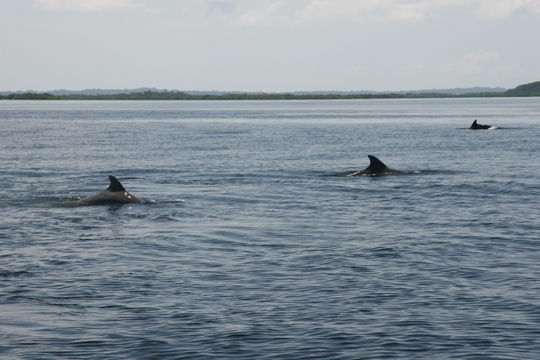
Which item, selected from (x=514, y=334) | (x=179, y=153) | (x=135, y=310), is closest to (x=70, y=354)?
(x=135, y=310)

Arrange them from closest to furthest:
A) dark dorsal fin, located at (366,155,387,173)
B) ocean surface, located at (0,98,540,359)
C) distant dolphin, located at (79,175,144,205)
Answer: ocean surface, located at (0,98,540,359) → distant dolphin, located at (79,175,144,205) → dark dorsal fin, located at (366,155,387,173)

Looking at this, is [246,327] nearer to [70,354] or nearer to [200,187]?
[70,354]

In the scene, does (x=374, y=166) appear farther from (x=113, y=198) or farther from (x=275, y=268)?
Answer: (x=275, y=268)

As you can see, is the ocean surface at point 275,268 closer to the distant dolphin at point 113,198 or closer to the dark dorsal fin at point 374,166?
the distant dolphin at point 113,198

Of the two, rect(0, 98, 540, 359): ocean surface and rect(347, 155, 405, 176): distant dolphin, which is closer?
rect(0, 98, 540, 359): ocean surface

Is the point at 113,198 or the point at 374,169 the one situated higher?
the point at 113,198

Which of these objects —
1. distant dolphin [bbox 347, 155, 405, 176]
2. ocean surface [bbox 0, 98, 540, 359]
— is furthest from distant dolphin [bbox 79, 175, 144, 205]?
distant dolphin [bbox 347, 155, 405, 176]

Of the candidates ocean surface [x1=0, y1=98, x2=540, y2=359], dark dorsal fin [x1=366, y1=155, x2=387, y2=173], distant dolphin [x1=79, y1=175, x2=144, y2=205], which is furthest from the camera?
dark dorsal fin [x1=366, y1=155, x2=387, y2=173]

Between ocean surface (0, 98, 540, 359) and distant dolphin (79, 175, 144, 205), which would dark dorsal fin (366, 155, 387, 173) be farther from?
distant dolphin (79, 175, 144, 205)

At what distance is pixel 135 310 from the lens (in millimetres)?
14883

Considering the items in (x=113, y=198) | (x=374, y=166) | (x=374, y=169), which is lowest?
(x=374, y=169)

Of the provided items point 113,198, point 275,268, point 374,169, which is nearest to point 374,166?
point 374,169

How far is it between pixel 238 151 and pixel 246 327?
154ft

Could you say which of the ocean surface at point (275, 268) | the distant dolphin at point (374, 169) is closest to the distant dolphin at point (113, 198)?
the ocean surface at point (275, 268)
